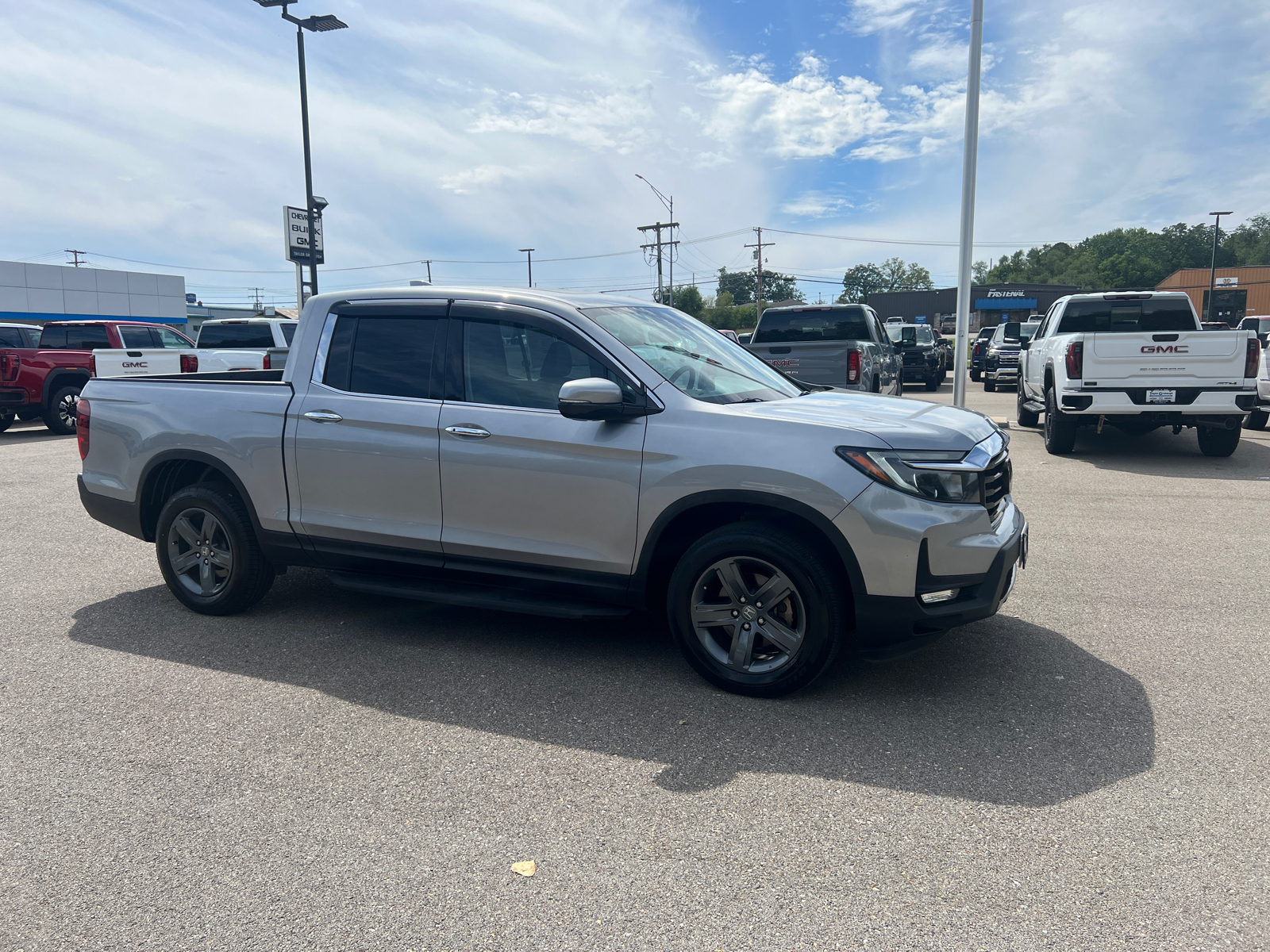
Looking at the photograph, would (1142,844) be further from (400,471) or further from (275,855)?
(400,471)

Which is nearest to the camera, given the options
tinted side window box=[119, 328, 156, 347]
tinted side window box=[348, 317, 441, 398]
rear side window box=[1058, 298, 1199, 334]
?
tinted side window box=[348, 317, 441, 398]

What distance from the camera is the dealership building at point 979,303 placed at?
8975 centimetres

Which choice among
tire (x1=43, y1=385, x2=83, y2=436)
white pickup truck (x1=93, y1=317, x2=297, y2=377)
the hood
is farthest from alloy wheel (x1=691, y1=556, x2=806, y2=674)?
tire (x1=43, y1=385, x2=83, y2=436)

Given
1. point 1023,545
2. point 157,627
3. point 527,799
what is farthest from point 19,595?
point 1023,545

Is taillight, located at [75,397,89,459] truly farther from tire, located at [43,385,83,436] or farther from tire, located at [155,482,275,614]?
tire, located at [43,385,83,436]

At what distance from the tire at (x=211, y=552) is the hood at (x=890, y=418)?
119 inches

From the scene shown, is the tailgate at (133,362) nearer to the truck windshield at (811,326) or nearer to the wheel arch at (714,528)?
the truck windshield at (811,326)

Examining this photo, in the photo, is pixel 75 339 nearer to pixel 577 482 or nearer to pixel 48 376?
pixel 48 376

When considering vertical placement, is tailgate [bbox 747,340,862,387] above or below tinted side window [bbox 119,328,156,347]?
below

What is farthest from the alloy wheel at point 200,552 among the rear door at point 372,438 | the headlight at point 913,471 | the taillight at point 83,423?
the headlight at point 913,471

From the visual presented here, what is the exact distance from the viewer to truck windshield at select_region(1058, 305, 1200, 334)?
12477 mm

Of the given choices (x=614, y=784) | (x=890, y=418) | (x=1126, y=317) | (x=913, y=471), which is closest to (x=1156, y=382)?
(x=1126, y=317)

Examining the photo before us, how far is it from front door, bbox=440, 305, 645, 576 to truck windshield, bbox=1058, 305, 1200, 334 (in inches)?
407

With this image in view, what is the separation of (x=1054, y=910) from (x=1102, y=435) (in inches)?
504
